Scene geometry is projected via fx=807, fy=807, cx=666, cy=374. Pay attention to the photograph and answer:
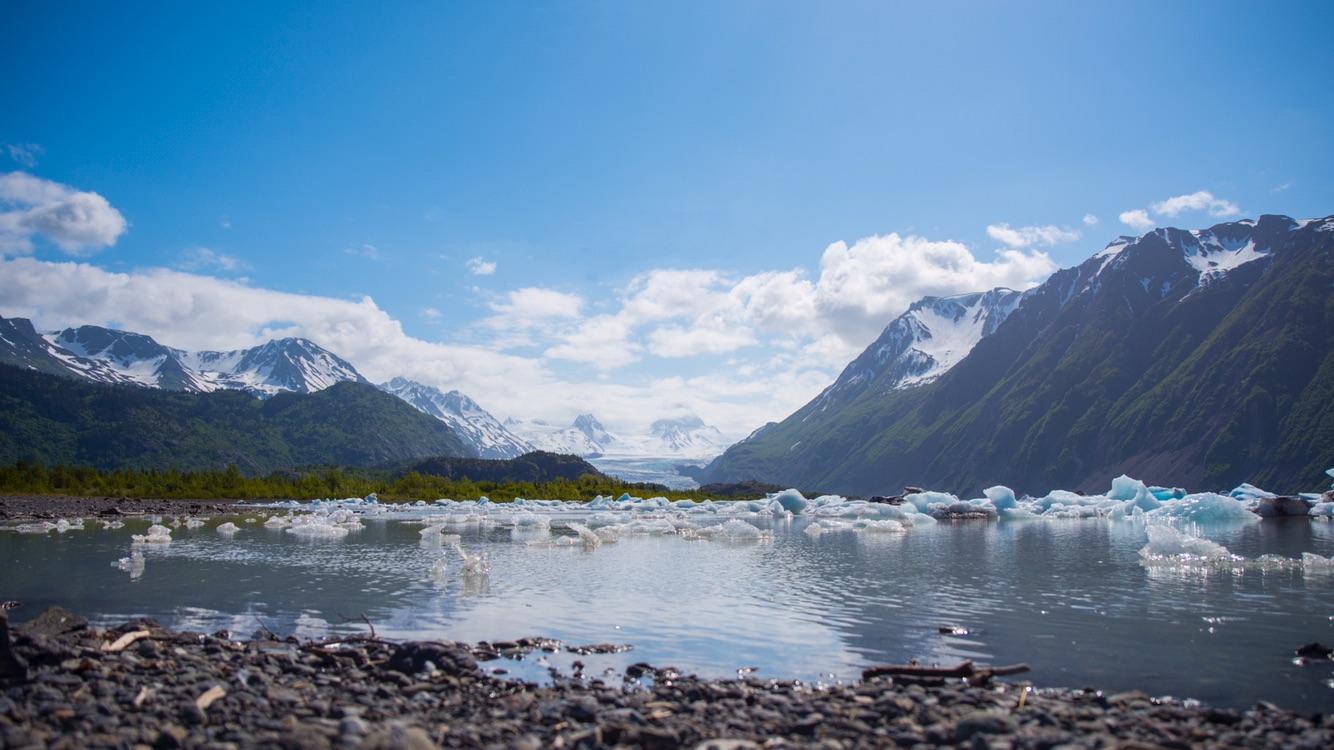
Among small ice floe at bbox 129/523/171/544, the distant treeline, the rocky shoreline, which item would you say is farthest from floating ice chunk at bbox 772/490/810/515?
the rocky shoreline

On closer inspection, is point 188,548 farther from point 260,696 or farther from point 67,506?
point 67,506

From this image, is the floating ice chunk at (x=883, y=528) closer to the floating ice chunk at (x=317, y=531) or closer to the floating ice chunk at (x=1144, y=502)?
the floating ice chunk at (x=1144, y=502)

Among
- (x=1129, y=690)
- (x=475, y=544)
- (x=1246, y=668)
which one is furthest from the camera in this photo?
(x=475, y=544)

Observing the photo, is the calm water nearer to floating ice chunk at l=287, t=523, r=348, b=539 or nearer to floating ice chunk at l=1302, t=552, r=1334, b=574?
floating ice chunk at l=1302, t=552, r=1334, b=574

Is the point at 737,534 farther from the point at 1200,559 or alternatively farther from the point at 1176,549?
the point at 1200,559

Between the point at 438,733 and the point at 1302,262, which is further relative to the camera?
the point at 1302,262

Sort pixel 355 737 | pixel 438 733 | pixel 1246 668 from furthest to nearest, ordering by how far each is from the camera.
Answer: pixel 1246 668
pixel 438 733
pixel 355 737

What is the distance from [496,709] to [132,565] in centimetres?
2021

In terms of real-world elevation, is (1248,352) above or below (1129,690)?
above

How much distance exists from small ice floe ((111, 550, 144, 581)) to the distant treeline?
6284 centimetres

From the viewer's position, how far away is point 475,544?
1350 inches

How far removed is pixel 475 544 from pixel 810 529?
799 inches

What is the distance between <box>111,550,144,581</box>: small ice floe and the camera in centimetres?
2196

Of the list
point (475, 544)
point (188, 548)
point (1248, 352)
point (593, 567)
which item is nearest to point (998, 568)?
point (593, 567)
